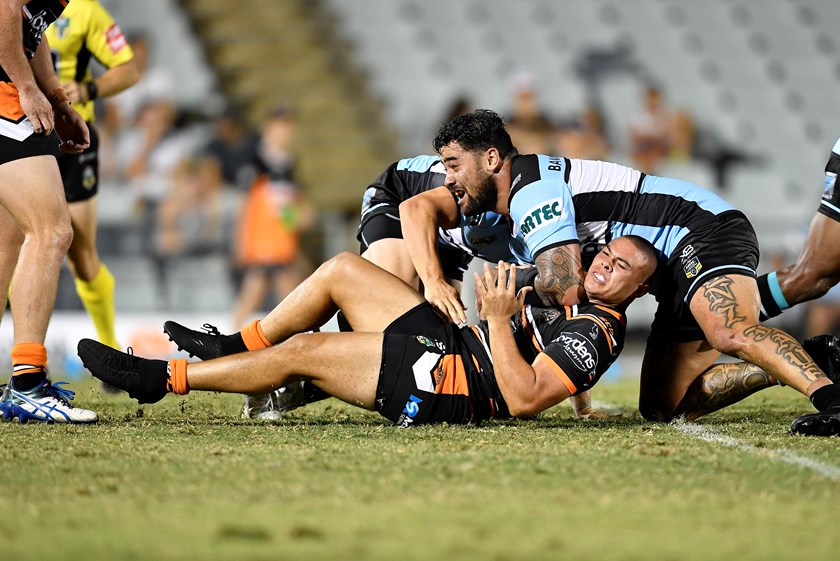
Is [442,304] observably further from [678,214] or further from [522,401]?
[678,214]

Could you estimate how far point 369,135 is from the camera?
15.8m

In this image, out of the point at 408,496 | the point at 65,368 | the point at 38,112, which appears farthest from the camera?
the point at 65,368

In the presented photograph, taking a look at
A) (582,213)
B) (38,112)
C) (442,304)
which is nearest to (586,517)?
(442,304)

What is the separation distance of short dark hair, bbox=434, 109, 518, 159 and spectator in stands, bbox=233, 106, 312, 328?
6172mm

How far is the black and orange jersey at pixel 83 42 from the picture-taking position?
6.89 meters

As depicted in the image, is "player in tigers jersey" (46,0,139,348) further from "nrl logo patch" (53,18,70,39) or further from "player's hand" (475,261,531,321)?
"player's hand" (475,261,531,321)

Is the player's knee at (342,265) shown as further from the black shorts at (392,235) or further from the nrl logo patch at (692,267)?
the nrl logo patch at (692,267)

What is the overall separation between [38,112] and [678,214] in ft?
10.1

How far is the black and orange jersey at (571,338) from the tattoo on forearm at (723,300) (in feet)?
1.44

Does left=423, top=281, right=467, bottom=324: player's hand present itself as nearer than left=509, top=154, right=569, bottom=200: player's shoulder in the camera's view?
Yes

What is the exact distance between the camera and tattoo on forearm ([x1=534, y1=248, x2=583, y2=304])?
5.07m

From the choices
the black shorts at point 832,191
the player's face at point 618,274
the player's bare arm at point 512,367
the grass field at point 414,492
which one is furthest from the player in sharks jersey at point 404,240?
the black shorts at point 832,191

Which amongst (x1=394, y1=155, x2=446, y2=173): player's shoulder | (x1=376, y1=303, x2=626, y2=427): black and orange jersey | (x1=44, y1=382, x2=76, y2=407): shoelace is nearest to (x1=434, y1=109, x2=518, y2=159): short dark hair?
(x1=394, y1=155, x2=446, y2=173): player's shoulder

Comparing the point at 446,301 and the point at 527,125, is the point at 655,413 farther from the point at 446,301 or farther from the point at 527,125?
the point at 527,125
